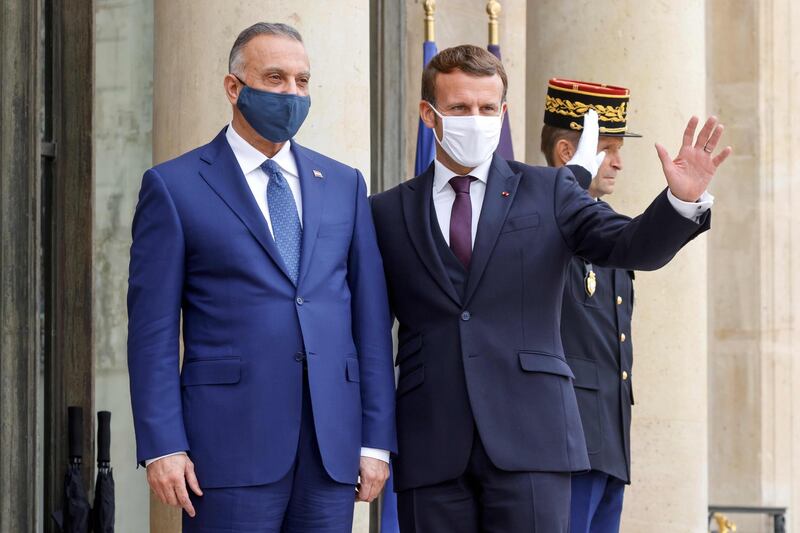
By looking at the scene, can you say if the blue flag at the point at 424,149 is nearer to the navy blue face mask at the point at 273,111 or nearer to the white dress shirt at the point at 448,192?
the white dress shirt at the point at 448,192

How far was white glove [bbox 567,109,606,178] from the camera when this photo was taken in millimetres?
5457

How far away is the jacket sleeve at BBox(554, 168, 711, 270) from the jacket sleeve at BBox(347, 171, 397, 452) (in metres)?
0.55

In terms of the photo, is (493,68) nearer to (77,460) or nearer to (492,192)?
(492,192)

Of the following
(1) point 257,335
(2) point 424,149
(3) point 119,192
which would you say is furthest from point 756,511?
(1) point 257,335

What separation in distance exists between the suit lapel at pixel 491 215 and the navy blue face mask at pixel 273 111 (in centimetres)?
59

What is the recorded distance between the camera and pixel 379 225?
4.74 meters

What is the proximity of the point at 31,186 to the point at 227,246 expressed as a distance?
2113mm

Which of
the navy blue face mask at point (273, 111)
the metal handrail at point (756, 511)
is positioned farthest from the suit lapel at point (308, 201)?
the metal handrail at point (756, 511)

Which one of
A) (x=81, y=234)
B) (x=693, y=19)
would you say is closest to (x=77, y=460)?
(x=81, y=234)

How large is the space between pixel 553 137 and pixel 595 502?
4.30 feet

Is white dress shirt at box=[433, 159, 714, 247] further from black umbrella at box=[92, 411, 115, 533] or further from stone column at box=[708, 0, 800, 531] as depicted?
stone column at box=[708, 0, 800, 531]

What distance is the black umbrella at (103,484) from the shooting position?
20.6 feet

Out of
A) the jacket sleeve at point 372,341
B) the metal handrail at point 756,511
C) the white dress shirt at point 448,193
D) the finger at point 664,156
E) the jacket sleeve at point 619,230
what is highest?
the finger at point 664,156

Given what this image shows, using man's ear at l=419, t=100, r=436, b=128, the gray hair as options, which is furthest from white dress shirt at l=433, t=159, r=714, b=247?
the gray hair
